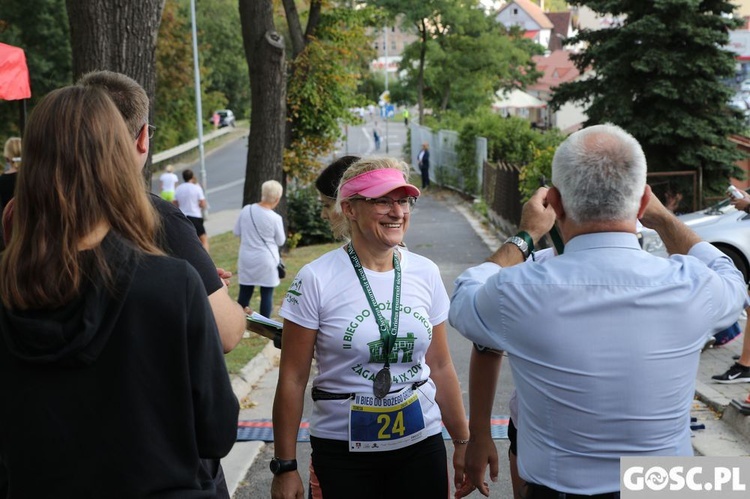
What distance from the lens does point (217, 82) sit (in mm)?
73562

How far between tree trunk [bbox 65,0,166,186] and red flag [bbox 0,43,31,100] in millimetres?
1457

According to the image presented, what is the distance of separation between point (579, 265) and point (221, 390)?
99 centimetres

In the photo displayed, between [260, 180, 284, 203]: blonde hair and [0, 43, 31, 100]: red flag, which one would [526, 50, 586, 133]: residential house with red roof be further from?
[0, 43, 31, 100]: red flag

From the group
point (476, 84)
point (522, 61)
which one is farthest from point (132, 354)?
point (522, 61)

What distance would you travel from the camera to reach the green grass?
895 cm

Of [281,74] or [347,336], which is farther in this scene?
[281,74]

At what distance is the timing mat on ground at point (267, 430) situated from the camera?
21.8 ft

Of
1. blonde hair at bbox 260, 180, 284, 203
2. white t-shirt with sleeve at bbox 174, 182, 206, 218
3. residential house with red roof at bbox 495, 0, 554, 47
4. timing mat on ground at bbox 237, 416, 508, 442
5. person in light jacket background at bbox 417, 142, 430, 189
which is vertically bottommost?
residential house with red roof at bbox 495, 0, 554, 47

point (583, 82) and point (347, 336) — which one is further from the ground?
A: point (347, 336)

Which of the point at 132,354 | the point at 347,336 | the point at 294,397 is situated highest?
the point at 132,354

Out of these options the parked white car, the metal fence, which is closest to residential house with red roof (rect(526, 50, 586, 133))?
the metal fence

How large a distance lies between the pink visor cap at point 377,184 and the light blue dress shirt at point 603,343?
1.01 meters

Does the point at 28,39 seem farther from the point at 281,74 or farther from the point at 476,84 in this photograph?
the point at 281,74

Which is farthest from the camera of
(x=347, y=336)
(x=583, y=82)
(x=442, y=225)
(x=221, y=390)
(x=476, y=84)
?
(x=476, y=84)
